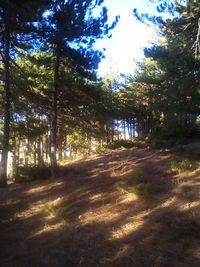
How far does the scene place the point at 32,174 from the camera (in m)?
15.9

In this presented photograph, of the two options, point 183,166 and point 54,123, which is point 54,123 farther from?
point 183,166

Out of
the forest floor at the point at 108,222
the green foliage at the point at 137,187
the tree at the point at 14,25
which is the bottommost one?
the forest floor at the point at 108,222

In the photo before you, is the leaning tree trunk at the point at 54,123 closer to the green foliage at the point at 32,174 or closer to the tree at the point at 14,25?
the green foliage at the point at 32,174

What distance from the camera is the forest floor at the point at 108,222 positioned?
639cm

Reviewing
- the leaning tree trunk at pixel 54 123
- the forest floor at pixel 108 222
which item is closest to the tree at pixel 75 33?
the leaning tree trunk at pixel 54 123

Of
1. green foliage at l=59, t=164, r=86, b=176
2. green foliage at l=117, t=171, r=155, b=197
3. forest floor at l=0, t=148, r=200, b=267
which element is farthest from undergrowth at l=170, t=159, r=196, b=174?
green foliage at l=59, t=164, r=86, b=176

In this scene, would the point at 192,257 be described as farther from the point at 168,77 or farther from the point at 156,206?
the point at 168,77

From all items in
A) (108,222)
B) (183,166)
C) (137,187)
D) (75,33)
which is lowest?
(108,222)

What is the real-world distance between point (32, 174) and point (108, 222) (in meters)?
8.64

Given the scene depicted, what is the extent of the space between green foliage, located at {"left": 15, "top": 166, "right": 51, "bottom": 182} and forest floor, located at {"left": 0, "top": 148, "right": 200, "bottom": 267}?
2.53m

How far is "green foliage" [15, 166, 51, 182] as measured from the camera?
15.7 metres

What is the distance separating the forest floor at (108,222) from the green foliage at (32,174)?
8.29 feet

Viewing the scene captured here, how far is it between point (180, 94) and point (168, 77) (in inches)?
45.5

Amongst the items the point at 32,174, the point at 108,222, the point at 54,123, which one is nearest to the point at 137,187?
the point at 108,222
